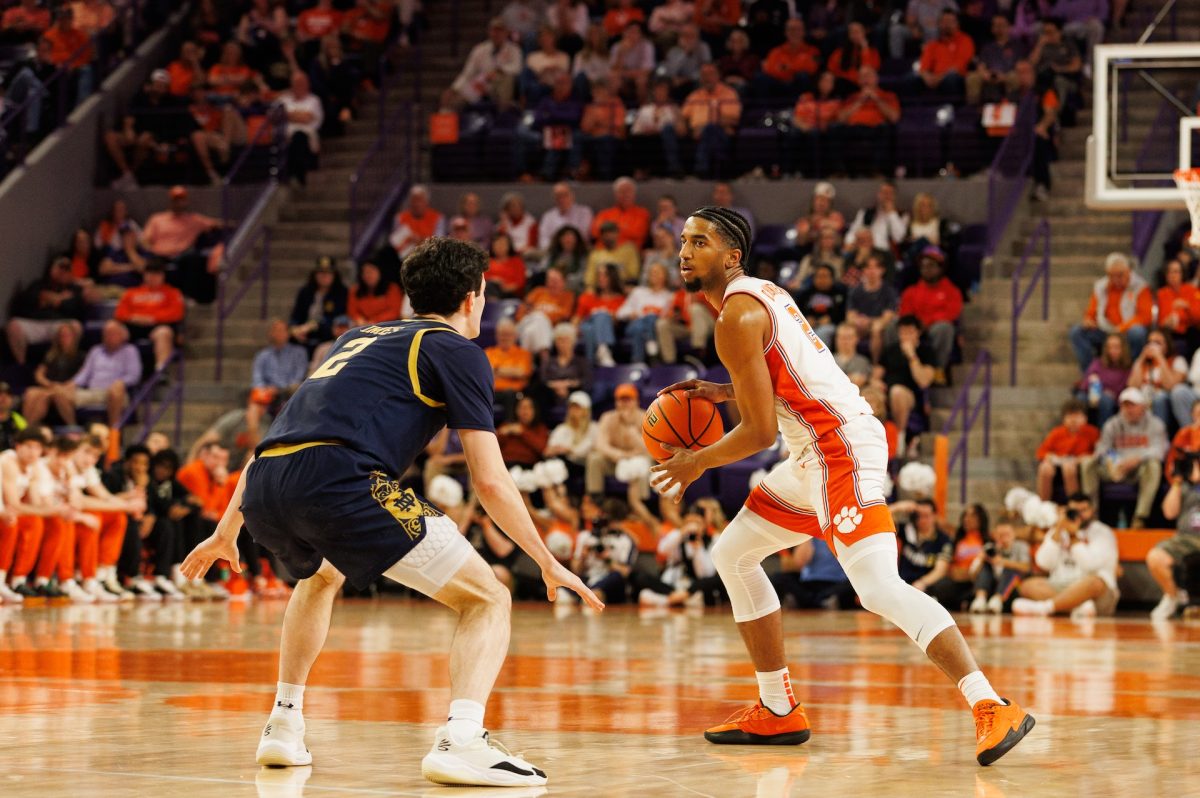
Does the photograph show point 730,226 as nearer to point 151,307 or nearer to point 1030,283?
point 1030,283

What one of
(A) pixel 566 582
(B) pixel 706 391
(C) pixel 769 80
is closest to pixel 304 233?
(C) pixel 769 80

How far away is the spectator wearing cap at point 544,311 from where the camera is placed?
19.0 m

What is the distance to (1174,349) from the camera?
1708cm

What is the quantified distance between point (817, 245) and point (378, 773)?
14250 millimetres

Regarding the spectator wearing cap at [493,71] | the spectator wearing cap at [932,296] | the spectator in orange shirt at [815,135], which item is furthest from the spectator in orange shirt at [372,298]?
the spectator wearing cap at [932,296]

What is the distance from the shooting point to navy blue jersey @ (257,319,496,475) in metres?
5.57

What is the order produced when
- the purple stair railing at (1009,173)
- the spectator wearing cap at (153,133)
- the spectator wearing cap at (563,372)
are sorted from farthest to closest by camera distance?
the spectator wearing cap at (153,133) → the purple stair railing at (1009,173) → the spectator wearing cap at (563,372)

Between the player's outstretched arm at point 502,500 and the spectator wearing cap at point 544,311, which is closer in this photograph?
the player's outstretched arm at point 502,500

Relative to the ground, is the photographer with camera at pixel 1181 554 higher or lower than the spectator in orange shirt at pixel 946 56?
lower

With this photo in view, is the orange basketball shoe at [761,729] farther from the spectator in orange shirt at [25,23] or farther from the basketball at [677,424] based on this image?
the spectator in orange shirt at [25,23]

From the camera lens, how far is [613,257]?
20.1 metres

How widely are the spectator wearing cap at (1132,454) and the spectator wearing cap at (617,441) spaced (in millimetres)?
4208

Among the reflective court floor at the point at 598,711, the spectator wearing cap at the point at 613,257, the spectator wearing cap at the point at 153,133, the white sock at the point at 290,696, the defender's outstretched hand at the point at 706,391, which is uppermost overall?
the spectator wearing cap at the point at 153,133

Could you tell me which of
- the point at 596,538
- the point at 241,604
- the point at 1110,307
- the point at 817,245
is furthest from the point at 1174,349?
the point at 241,604
